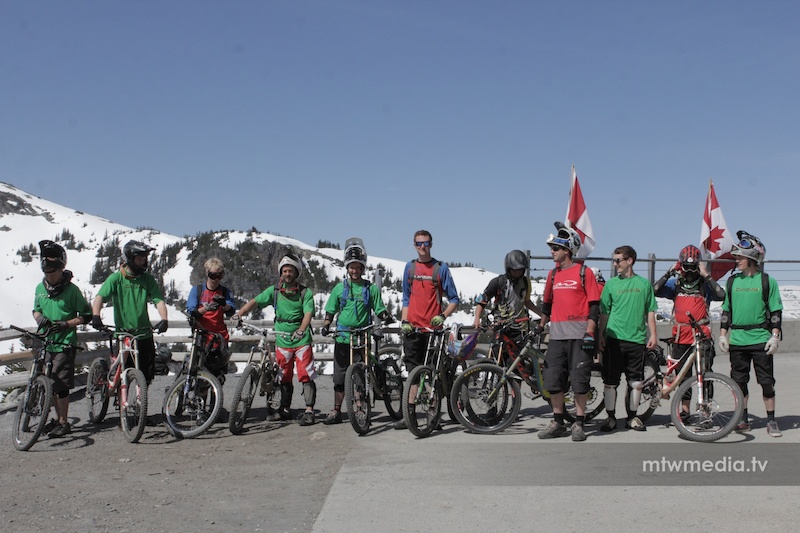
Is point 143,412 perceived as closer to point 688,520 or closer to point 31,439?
point 31,439

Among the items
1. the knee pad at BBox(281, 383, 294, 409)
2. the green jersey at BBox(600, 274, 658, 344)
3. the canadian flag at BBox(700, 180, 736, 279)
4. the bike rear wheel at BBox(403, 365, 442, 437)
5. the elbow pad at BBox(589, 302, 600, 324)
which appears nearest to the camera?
the elbow pad at BBox(589, 302, 600, 324)

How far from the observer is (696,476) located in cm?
646

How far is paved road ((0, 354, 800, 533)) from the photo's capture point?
5410mm

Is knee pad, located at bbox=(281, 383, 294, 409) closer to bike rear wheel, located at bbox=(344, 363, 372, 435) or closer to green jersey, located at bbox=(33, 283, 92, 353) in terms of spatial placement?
bike rear wheel, located at bbox=(344, 363, 372, 435)

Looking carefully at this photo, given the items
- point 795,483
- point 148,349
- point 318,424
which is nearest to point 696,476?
point 795,483

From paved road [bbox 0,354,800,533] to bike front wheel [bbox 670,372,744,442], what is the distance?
134 millimetres

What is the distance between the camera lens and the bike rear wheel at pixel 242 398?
8.71 meters

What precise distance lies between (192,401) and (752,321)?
5638 millimetres

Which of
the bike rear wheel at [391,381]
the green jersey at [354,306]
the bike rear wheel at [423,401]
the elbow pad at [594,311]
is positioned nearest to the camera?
the elbow pad at [594,311]

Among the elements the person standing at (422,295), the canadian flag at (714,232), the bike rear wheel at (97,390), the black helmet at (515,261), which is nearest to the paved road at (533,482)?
the bike rear wheel at (97,390)

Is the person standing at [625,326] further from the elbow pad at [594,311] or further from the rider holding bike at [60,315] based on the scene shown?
the rider holding bike at [60,315]

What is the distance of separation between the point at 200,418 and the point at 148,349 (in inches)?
Answer: 45.7

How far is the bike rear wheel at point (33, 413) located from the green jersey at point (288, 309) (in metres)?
2.33

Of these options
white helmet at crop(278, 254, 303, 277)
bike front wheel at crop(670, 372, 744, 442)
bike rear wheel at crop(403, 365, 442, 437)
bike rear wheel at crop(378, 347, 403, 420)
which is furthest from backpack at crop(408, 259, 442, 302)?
bike front wheel at crop(670, 372, 744, 442)
